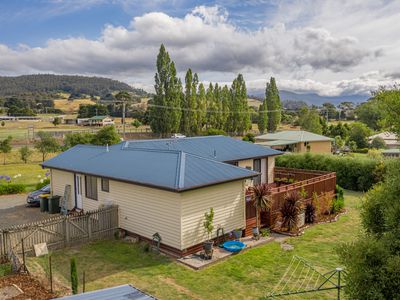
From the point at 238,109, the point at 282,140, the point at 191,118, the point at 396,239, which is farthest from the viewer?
the point at 238,109

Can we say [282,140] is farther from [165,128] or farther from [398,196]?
[398,196]

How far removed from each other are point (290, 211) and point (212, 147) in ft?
22.1

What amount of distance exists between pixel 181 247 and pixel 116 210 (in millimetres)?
3984

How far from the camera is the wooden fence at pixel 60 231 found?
472 inches

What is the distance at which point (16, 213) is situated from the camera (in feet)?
62.3

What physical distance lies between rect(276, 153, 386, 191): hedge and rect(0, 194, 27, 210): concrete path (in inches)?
802

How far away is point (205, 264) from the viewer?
11672mm

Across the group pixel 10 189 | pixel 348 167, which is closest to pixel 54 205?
pixel 10 189

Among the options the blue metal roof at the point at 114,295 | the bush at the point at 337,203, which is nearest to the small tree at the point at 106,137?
the bush at the point at 337,203

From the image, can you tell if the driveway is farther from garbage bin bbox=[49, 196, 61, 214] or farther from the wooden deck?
the wooden deck

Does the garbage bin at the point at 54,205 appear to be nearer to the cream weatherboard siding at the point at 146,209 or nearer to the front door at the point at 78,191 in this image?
the front door at the point at 78,191

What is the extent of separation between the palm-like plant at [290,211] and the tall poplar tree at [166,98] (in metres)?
45.5

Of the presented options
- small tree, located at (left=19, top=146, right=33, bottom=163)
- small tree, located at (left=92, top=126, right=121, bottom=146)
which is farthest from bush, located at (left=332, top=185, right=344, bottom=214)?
small tree, located at (left=19, top=146, right=33, bottom=163)

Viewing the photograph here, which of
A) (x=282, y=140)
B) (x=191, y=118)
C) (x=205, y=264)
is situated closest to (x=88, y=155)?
(x=205, y=264)
